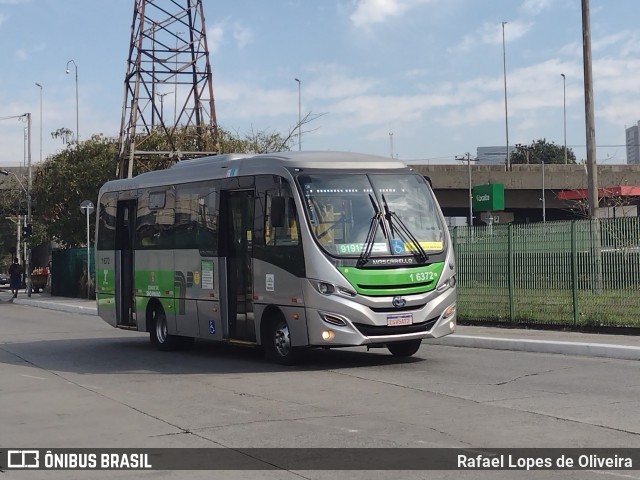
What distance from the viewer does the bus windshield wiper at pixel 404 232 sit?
14242 millimetres

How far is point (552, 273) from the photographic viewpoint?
1911 cm

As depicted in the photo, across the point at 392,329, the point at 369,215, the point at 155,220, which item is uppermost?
the point at 155,220

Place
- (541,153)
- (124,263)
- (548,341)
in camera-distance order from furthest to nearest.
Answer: (541,153)
(124,263)
(548,341)

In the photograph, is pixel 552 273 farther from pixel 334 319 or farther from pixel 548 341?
pixel 334 319

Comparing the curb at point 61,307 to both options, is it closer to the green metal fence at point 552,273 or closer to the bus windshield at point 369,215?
the green metal fence at point 552,273

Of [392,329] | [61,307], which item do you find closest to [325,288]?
[392,329]

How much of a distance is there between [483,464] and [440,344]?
10.3 meters

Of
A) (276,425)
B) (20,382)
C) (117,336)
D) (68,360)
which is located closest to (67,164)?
(117,336)

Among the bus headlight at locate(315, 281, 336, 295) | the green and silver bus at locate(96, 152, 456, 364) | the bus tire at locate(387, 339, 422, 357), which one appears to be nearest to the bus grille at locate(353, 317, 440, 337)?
the green and silver bus at locate(96, 152, 456, 364)

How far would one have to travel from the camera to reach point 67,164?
46719mm

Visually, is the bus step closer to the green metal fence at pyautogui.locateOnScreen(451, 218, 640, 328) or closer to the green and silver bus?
the green and silver bus

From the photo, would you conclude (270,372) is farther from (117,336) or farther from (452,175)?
(452,175)

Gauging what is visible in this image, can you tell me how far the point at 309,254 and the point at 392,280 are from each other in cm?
128

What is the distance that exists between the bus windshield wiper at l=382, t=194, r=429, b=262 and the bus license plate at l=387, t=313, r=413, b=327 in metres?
0.92
